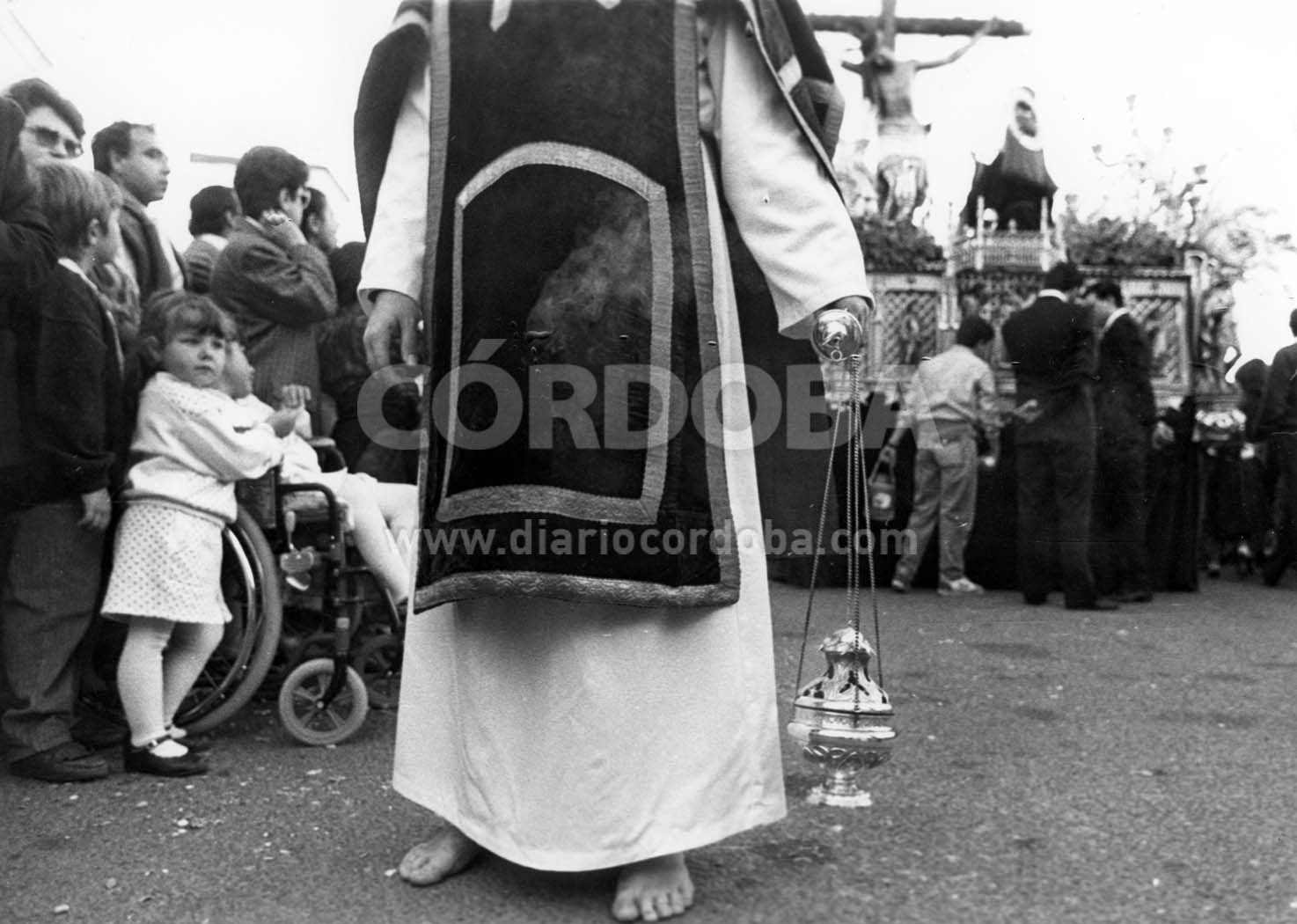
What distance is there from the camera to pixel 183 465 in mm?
3457

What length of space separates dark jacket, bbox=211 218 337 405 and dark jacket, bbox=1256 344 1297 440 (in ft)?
20.2

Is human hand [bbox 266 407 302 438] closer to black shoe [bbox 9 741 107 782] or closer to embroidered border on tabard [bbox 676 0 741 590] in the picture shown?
black shoe [bbox 9 741 107 782]

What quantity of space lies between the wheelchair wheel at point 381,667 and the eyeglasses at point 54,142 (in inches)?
66.4

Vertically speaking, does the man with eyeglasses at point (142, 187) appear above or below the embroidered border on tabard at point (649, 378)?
above

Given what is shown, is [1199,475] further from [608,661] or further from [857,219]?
[608,661]

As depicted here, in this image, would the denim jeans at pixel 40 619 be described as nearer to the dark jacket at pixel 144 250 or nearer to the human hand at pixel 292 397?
the human hand at pixel 292 397

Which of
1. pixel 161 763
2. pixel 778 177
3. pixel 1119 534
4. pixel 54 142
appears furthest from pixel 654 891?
pixel 1119 534

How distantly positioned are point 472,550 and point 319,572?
1758 mm

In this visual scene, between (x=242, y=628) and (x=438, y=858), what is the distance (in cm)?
153

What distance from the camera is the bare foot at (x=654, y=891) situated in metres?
2.21

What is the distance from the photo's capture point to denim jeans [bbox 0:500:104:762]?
3.29 m

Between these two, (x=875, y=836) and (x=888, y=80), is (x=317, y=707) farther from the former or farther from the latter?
(x=888, y=80)

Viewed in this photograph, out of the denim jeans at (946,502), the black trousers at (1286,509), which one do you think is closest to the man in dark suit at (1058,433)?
the denim jeans at (946,502)

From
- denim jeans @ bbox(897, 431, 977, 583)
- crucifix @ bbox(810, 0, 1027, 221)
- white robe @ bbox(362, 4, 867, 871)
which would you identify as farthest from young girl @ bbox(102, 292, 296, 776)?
crucifix @ bbox(810, 0, 1027, 221)
